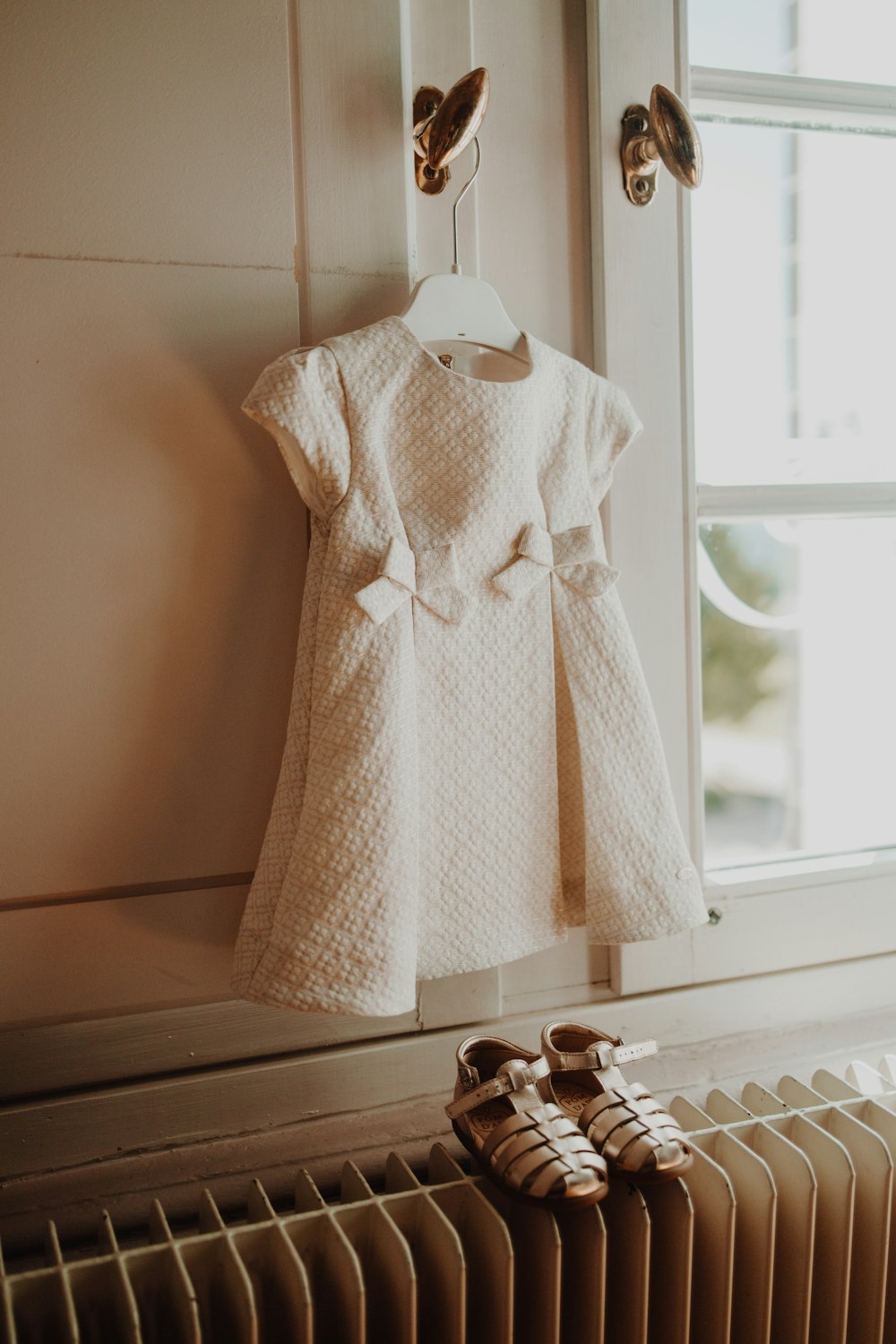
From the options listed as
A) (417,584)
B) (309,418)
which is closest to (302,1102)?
(417,584)

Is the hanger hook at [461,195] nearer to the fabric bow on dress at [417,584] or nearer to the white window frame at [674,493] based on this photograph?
the white window frame at [674,493]

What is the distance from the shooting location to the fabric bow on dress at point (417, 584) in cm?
87

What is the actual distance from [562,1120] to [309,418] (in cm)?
68

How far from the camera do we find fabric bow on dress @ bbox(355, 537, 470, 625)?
0.87 meters

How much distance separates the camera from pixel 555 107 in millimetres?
1092

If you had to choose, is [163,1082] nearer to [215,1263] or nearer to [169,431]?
[215,1263]

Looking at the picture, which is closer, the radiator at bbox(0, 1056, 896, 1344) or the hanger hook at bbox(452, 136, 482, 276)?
the radiator at bbox(0, 1056, 896, 1344)

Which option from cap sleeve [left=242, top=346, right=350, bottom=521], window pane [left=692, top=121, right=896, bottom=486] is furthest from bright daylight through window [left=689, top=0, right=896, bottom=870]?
cap sleeve [left=242, top=346, right=350, bottom=521]

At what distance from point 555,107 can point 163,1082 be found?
3.88 ft

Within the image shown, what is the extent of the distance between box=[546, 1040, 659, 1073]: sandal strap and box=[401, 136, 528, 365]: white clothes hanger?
0.71 metres

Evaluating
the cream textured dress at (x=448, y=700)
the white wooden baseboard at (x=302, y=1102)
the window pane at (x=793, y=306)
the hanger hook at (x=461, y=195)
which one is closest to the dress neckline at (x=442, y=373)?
Result: the cream textured dress at (x=448, y=700)

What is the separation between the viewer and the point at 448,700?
0.93m

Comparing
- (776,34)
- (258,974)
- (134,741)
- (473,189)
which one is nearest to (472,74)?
(473,189)

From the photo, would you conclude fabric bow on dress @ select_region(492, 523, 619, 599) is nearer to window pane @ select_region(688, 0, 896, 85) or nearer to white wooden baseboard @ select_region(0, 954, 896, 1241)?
white wooden baseboard @ select_region(0, 954, 896, 1241)
